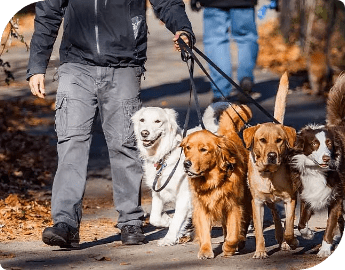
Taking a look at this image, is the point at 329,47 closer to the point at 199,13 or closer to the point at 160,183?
the point at 199,13

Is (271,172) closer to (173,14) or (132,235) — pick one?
(132,235)

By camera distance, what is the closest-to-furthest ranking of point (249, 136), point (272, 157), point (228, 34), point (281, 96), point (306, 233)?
point (272, 157), point (249, 136), point (281, 96), point (306, 233), point (228, 34)

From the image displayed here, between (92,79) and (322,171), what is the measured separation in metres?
1.94

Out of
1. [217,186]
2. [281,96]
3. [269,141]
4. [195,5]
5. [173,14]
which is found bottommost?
[217,186]

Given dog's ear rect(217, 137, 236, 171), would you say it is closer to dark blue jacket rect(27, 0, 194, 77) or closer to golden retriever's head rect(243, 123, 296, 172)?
golden retriever's head rect(243, 123, 296, 172)

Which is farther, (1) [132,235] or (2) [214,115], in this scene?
(2) [214,115]

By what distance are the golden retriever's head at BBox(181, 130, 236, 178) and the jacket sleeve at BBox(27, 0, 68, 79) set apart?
1.53 m

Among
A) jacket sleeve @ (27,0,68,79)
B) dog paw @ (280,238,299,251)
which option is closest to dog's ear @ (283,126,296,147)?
dog paw @ (280,238,299,251)

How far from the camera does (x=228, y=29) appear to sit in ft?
27.6

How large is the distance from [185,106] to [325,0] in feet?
9.38

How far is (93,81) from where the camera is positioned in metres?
7.48

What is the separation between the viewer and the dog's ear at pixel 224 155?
6773mm

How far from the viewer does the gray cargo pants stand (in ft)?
24.5

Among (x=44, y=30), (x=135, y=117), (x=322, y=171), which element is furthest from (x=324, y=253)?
(x=44, y=30)
